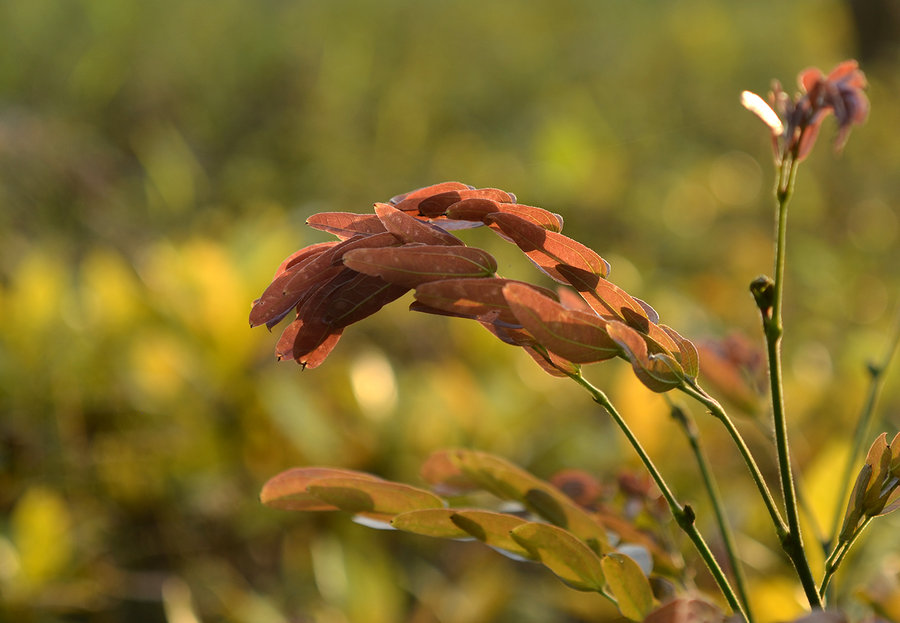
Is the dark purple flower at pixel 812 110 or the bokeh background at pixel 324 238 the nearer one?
the dark purple flower at pixel 812 110

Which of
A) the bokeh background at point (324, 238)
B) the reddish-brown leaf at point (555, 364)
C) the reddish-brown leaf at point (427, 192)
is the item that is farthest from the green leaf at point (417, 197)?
the bokeh background at point (324, 238)

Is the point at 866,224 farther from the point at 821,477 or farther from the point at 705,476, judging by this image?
the point at 705,476

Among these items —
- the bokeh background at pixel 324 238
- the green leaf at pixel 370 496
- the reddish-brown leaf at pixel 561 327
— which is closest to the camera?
the reddish-brown leaf at pixel 561 327

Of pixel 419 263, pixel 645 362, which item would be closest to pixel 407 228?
pixel 419 263

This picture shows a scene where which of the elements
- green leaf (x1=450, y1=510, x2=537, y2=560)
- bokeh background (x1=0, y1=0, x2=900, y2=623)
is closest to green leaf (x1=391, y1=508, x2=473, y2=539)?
green leaf (x1=450, y1=510, x2=537, y2=560)

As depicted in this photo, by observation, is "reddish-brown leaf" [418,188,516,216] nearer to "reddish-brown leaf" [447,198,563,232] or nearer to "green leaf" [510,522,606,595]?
"reddish-brown leaf" [447,198,563,232]

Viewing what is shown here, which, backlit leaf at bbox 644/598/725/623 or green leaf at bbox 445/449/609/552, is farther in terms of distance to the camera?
green leaf at bbox 445/449/609/552

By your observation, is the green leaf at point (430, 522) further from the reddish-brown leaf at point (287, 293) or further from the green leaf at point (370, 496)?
the reddish-brown leaf at point (287, 293)
